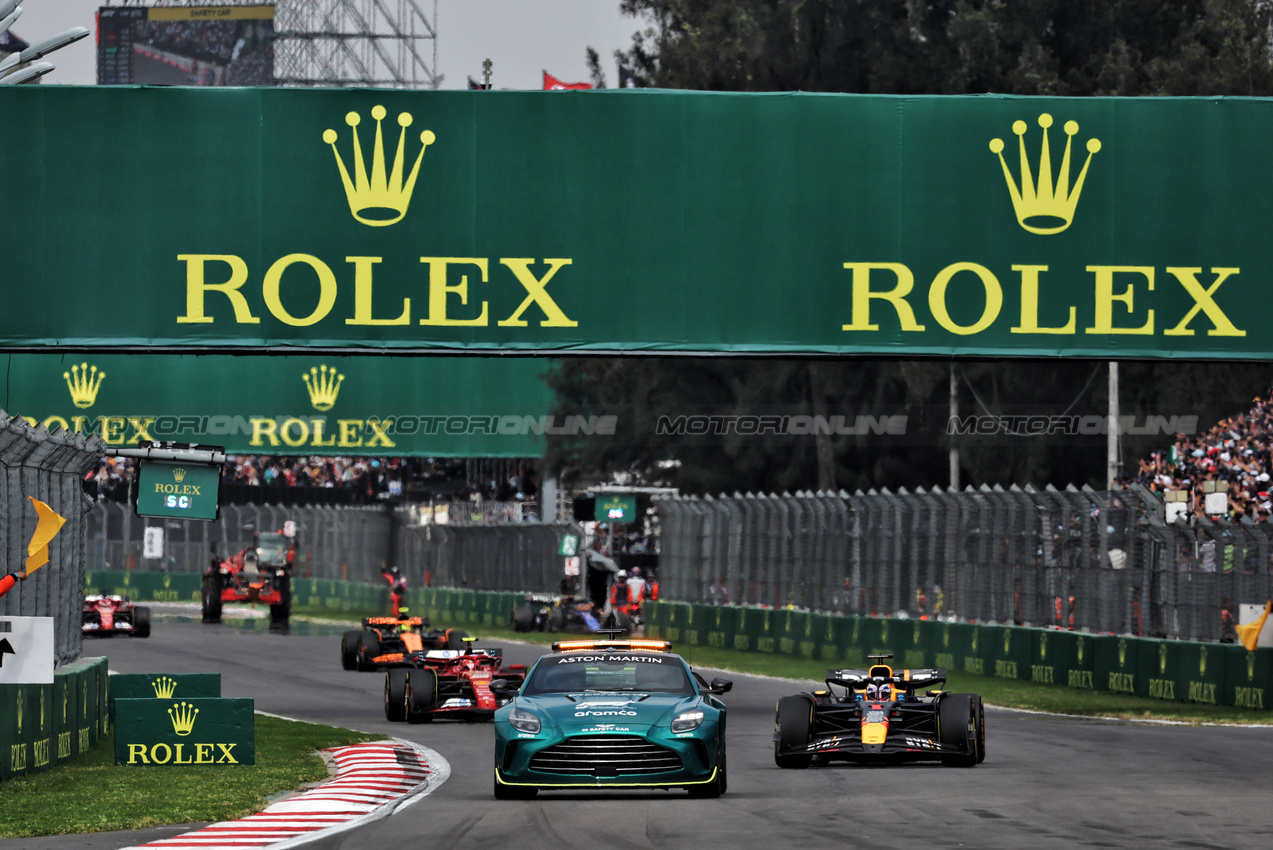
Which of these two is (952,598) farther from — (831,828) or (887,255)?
(831,828)

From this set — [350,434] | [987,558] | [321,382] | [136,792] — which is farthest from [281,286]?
[321,382]

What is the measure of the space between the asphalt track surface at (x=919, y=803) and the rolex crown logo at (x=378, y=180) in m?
5.08

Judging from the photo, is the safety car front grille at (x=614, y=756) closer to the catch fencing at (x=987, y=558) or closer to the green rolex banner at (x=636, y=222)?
the green rolex banner at (x=636, y=222)

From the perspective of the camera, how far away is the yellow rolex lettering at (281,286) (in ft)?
68.0

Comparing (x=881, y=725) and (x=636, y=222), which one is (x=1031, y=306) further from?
(x=881, y=725)

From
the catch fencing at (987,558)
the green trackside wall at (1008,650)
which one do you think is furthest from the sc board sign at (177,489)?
the catch fencing at (987,558)

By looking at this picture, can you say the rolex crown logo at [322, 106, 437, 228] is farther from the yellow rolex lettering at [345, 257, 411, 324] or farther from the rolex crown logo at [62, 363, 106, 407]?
the rolex crown logo at [62, 363, 106, 407]

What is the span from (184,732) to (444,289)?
5561 mm

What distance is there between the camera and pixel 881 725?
16.9m

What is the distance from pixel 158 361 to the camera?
53.3 m

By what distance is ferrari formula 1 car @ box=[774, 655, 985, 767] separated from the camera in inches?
657

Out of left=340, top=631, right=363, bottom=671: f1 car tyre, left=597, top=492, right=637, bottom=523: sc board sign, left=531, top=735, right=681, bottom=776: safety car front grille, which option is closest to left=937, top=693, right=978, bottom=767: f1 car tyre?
left=531, top=735, right=681, bottom=776: safety car front grille

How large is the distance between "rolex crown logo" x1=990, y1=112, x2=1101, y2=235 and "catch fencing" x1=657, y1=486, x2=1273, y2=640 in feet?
17.3

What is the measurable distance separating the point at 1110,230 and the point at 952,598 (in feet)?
37.2
